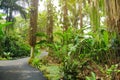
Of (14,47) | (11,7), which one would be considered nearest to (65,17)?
(14,47)

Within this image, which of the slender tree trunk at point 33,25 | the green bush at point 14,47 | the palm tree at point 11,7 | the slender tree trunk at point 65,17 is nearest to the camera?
the slender tree trunk at point 33,25

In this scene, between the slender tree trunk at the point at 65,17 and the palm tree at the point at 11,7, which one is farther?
the palm tree at the point at 11,7

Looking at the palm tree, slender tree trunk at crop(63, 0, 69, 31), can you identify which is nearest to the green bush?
the palm tree

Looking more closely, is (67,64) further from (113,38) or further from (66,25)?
(66,25)

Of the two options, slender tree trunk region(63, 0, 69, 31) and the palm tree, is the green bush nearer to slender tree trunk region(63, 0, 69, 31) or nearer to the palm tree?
the palm tree

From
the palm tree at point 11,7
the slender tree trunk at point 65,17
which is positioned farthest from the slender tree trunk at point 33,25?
the palm tree at point 11,7

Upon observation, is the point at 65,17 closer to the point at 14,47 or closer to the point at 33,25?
the point at 33,25

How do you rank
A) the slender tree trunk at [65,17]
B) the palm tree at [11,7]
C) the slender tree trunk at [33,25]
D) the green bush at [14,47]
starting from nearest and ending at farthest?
the slender tree trunk at [33,25], the slender tree trunk at [65,17], the green bush at [14,47], the palm tree at [11,7]

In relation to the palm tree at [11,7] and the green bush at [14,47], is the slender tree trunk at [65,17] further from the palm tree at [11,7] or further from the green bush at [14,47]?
the palm tree at [11,7]

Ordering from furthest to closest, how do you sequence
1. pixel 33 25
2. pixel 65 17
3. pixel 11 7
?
pixel 11 7 < pixel 65 17 < pixel 33 25

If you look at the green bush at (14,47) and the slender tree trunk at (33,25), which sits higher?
the slender tree trunk at (33,25)

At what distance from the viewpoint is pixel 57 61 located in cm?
1284

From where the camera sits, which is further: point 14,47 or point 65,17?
point 14,47

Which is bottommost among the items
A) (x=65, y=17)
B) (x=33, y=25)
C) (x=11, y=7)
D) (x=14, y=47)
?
(x=14, y=47)
